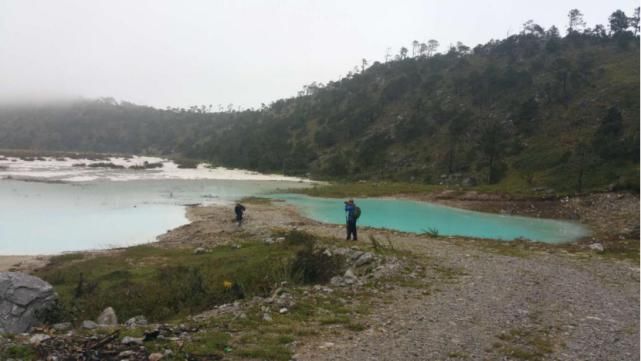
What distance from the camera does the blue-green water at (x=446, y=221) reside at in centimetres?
3459

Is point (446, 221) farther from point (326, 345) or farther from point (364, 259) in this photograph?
point (326, 345)

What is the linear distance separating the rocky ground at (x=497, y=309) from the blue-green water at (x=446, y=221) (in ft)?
24.5

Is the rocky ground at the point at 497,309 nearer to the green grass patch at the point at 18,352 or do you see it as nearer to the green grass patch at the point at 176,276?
the green grass patch at the point at 176,276

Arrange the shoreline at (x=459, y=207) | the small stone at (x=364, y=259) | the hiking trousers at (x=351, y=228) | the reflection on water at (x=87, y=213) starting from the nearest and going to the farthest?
the small stone at (x=364, y=259) < the hiking trousers at (x=351, y=228) < the shoreline at (x=459, y=207) < the reflection on water at (x=87, y=213)

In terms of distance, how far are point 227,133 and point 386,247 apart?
552 ft

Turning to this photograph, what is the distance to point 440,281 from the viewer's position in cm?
1641

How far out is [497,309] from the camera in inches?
516

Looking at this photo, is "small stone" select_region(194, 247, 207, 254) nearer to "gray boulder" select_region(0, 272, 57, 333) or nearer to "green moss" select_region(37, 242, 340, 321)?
"green moss" select_region(37, 242, 340, 321)

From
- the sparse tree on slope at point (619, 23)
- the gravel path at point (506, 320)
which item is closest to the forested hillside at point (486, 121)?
the sparse tree on slope at point (619, 23)

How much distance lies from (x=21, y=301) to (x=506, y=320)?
1419 centimetres

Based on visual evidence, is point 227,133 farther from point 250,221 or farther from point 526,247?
point 526,247

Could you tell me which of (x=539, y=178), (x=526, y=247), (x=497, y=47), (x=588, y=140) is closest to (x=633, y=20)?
(x=497, y=47)

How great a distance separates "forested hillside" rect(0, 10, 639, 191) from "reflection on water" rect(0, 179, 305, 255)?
38.2 meters

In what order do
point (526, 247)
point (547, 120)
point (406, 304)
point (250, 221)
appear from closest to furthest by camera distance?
point (406, 304) → point (526, 247) → point (250, 221) → point (547, 120)
